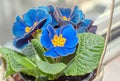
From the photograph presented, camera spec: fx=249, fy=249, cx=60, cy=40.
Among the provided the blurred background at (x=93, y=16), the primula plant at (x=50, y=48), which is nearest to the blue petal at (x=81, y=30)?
the primula plant at (x=50, y=48)

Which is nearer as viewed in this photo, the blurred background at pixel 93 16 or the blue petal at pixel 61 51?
the blue petal at pixel 61 51

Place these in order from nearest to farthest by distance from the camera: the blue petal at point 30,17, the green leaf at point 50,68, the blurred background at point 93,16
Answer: the green leaf at point 50,68 < the blue petal at point 30,17 < the blurred background at point 93,16

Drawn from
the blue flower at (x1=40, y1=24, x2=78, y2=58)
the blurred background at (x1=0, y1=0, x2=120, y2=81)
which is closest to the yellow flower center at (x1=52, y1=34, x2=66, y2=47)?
the blue flower at (x1=40, y1=24, x2=78, y2=58)

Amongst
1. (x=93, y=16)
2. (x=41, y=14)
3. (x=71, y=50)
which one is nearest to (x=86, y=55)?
(x=71, y=50)

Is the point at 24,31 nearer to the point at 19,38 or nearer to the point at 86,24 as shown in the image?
the point at 19,38

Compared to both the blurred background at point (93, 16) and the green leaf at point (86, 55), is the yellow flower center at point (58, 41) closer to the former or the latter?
the green leaf at point (86, 55)

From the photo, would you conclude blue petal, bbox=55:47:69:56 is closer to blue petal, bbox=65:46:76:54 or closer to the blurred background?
blue petal, bbox=65:46:76:54

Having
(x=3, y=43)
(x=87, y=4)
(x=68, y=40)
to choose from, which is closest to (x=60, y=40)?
(x=68, y=40)
